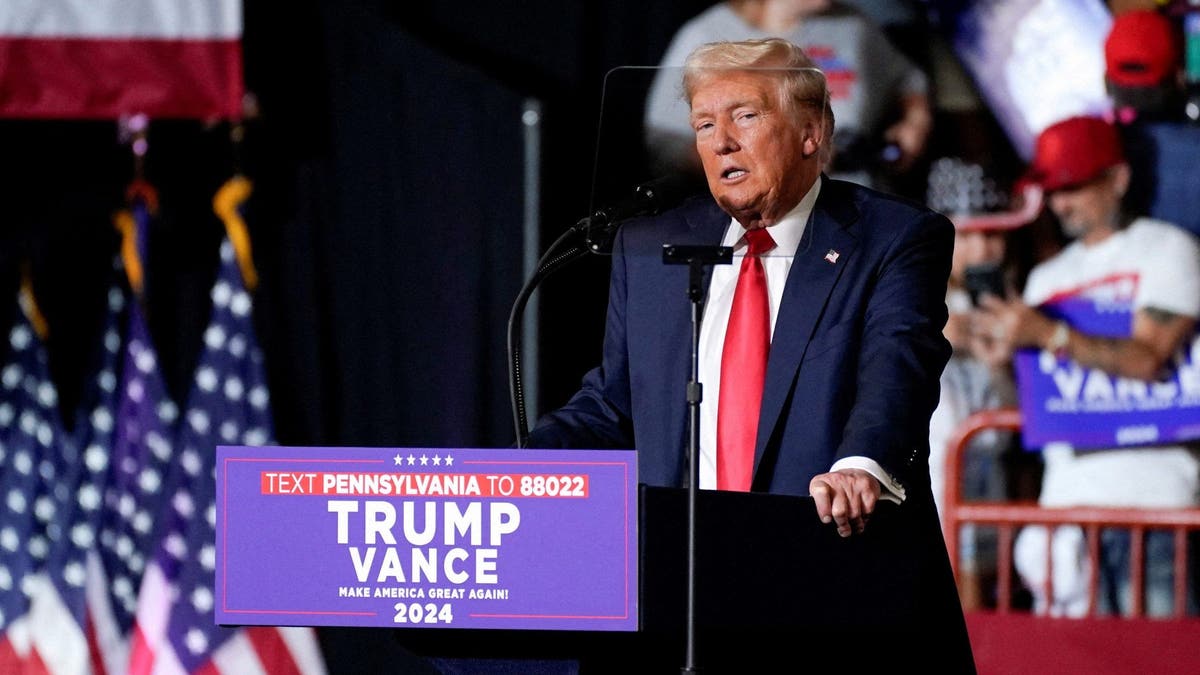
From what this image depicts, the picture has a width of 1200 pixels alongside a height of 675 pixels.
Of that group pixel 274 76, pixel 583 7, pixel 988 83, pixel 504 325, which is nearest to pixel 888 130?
pixel 988 83

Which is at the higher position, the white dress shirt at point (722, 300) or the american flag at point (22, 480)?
the white dress shirt at point (722, 300)

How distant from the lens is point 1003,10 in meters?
4.46

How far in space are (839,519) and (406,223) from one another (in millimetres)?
2826

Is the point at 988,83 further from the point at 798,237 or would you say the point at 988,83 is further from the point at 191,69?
the point at 798,237

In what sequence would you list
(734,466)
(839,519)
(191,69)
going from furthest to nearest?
1. (191,69)
2. (734,466)
3. (839,519)

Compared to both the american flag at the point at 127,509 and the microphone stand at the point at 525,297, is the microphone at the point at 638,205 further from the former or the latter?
the american flag at the point at 127,509

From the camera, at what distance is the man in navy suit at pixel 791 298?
6.66 ft

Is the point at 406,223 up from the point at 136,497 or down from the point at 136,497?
up

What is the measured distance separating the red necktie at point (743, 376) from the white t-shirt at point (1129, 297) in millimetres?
2428

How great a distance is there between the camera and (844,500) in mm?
1768

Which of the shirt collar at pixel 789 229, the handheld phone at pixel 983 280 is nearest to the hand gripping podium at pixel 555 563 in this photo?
the shirt collar at pixel 789 229

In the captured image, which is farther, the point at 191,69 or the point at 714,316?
the point at 191,69

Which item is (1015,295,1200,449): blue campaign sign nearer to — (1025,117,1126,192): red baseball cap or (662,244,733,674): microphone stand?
(1025,117,1126,192): red baseball cap

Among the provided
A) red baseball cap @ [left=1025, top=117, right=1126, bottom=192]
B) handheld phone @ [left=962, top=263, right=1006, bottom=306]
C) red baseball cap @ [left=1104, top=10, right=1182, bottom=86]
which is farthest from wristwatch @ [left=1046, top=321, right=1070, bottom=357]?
red baseball cap @ [left=1104, top=10, right=1182, bottom=86]
